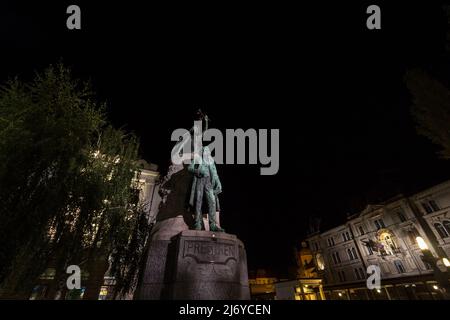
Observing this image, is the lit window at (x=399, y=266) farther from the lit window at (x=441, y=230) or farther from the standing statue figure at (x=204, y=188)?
the standing statue figure at (x=204, y=188)

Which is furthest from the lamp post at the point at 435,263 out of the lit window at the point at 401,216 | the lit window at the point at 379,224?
the lit window at the point at 379,224

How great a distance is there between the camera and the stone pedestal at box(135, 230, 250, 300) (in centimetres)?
500

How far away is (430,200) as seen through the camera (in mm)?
29719

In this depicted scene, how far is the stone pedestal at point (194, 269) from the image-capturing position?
5.00 metres

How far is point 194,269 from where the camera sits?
5168 millimetres

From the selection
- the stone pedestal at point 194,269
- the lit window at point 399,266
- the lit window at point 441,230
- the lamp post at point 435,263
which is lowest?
the stone pedestal at point 194,269

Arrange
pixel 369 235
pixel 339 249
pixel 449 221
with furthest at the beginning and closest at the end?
pixel 339 249
pixel 369 235
pixel 449 221

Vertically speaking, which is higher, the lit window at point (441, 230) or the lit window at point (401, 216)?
the lit window at point (401, 216)

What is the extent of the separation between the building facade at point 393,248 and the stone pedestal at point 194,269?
26570 mm

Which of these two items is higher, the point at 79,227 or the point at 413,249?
the point at 413,249

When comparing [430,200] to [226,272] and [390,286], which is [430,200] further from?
[226,272]
